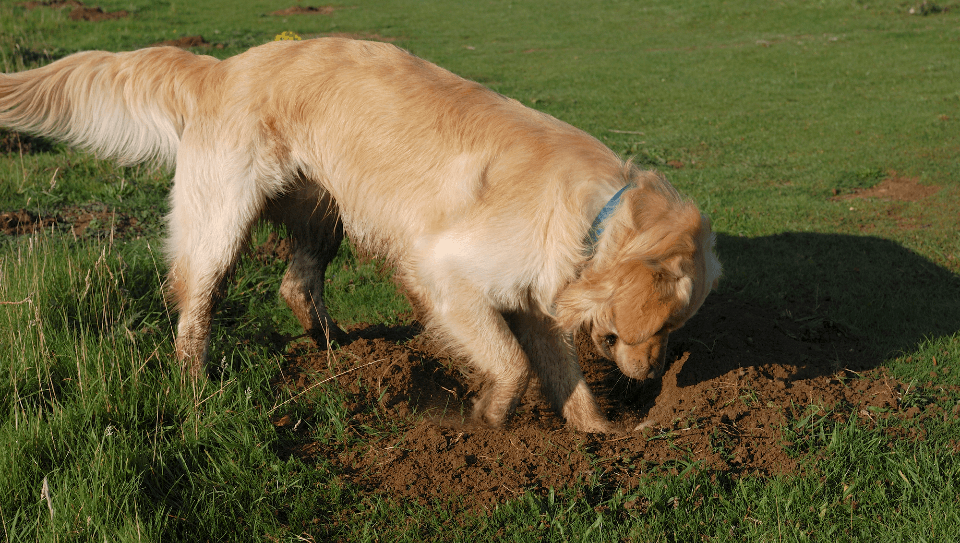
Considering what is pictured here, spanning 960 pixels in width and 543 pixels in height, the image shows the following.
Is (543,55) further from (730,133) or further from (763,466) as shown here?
(763,466)

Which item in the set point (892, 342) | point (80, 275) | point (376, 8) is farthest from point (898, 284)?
point (376, 8)

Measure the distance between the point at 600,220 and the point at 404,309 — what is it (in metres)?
2.42

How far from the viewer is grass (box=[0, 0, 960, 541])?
303cm

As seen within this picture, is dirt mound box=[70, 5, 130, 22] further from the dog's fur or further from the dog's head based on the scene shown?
the dog's head

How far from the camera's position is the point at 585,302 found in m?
3.57

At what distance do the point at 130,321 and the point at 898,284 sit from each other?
19.1 feet

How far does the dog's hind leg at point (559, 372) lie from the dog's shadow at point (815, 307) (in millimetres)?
655

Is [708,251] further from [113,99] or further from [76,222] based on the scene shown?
[76,222]

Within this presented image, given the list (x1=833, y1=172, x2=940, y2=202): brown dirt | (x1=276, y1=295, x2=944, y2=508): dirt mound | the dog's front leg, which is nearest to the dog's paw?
(x1=276, y1=295, x2=944, y2=508): dirt mound

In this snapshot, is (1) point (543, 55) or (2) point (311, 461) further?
(1) point (543, 55)

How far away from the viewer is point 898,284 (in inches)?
229

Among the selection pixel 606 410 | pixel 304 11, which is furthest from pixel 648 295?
pixel 304 11

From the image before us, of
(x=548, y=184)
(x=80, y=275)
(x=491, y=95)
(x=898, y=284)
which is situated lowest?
(x=898, y=284)

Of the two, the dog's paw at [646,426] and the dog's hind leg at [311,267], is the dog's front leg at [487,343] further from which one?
the dog's hind leg at [311,267]
